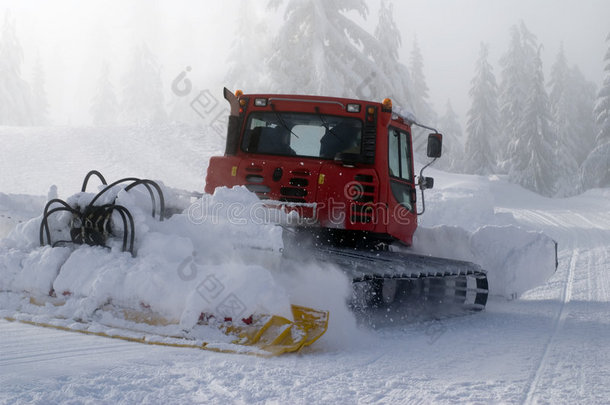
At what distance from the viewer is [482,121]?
154ft

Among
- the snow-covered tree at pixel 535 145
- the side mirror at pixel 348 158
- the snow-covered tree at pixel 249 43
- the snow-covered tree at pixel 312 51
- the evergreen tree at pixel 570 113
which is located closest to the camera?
the side mirror at pixel 348 158

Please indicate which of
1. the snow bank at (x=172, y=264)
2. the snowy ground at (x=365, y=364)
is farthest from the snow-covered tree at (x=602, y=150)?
the snow bank at (x=172, y=264)

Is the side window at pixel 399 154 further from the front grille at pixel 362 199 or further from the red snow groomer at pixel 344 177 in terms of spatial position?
the front grille at pixel 362 199

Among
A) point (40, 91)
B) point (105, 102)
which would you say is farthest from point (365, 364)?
point (40, 91)

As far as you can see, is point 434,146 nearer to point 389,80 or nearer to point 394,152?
point 394,152

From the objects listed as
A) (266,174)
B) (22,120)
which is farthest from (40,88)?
(266,174)

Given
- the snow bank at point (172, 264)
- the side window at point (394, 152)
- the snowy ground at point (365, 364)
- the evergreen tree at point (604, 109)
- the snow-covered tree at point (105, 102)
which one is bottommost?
Answer: the snowy ground at point (365, 364)

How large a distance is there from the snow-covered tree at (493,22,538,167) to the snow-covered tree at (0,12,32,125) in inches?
1541

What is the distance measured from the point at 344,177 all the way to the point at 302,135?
3.24ft

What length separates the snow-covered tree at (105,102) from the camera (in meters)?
61.9

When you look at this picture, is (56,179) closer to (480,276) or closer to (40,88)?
(480,276)

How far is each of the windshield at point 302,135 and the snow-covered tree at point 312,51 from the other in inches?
685

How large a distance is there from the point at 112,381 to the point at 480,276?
494 cm

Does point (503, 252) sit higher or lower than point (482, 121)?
lower
